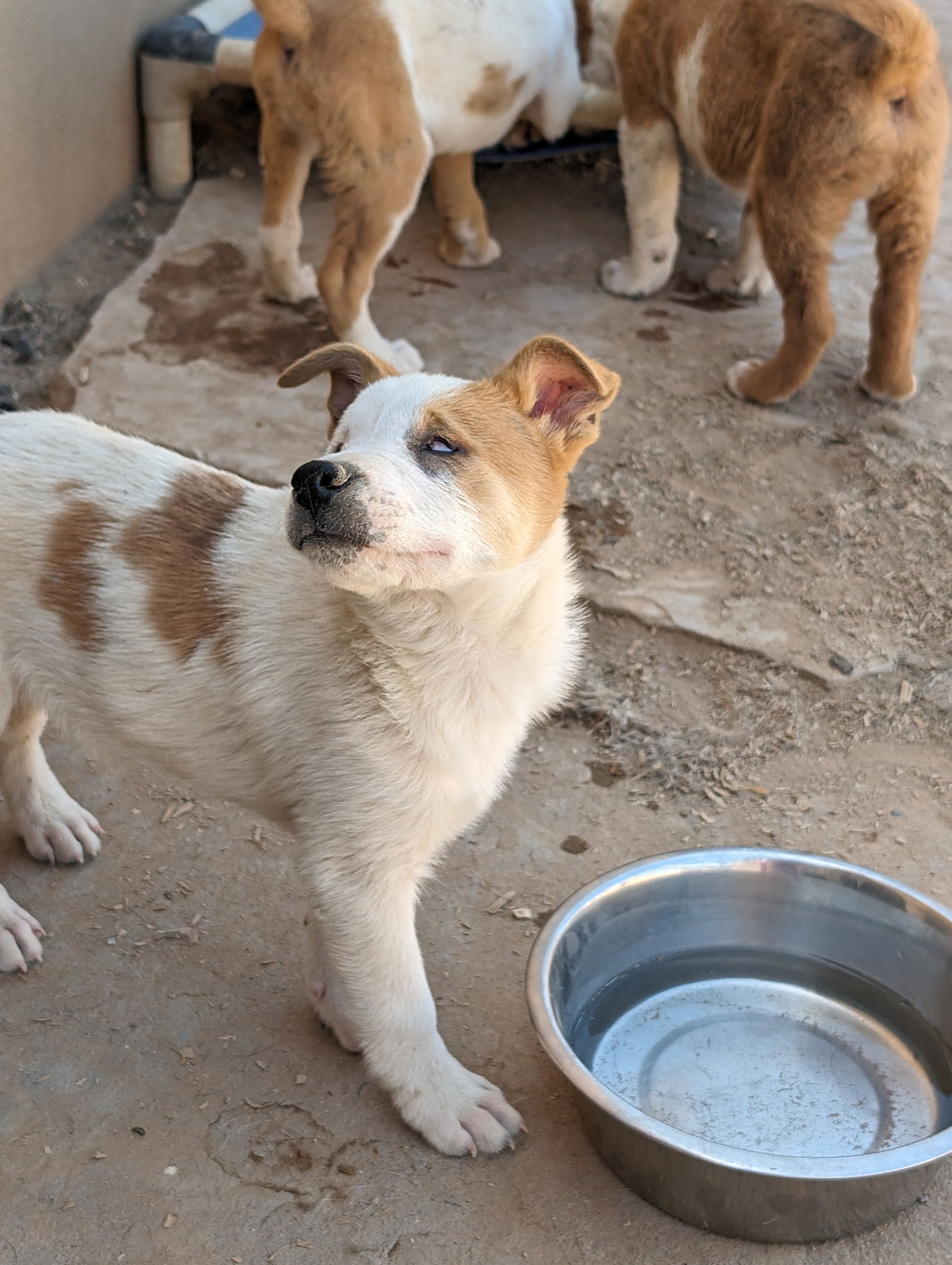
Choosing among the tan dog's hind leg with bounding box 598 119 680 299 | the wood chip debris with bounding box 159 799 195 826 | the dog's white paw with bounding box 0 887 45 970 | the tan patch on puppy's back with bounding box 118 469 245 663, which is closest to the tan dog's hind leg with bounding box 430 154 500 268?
the tan dog's hind leg with bounding box 598 119 680 299

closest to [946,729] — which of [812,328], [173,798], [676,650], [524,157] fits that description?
[676,650]

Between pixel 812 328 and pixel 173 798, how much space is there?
9.51 feet

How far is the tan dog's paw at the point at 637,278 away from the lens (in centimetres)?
573

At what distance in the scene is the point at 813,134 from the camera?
459 centimetres

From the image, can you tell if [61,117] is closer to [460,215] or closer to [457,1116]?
[460,215]

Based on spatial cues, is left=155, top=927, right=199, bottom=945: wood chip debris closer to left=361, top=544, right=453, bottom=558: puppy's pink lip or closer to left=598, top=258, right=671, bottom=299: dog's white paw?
left=361, top=544, right=453, bottom=558: puppy's pink lip

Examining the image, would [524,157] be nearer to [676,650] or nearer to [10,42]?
[10,42]

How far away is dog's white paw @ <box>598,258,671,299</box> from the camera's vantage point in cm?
573

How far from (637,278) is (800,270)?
44.3 inches

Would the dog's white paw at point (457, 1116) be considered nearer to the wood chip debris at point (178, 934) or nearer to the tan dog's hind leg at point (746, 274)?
the wood chip debris at point (178, 934)

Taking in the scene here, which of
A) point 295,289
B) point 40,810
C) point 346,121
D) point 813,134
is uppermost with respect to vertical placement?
point 346,121

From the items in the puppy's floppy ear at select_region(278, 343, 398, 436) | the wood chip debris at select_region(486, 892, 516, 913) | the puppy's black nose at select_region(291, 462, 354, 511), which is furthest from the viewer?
the wood chip debris at select_region(486, 892, 516, 913)

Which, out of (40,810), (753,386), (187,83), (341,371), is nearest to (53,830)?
(40,810)

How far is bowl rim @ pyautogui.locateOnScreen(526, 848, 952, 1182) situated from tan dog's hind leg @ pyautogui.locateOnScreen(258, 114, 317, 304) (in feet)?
11.4
